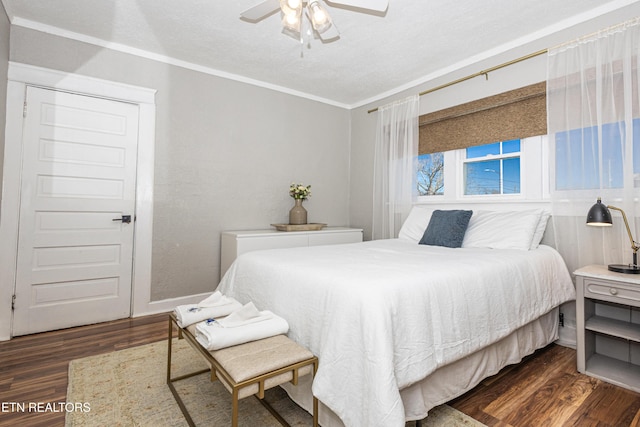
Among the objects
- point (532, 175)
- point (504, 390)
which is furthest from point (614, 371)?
point (532, 175)

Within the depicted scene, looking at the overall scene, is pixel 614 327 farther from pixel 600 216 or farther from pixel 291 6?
pixel 291 6

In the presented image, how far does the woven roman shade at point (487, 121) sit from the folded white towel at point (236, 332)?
2.58 metres

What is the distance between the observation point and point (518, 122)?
2.80 metres

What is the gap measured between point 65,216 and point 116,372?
1.54m

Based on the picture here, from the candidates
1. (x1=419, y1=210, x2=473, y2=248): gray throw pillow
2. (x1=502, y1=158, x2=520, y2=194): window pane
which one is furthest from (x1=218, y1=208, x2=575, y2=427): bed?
(x1=502, y1=158, x2=520, y2=194): window pane

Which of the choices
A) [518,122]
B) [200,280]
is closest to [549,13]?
[518,122]

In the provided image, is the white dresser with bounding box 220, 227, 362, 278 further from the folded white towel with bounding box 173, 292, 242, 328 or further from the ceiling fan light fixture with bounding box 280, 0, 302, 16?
the ceiling fan light fixture with bounding box 280, 0, 302, 16

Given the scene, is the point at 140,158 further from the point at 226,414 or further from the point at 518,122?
the point at 518,122

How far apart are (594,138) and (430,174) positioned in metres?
1.52

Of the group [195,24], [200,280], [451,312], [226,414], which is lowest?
[226,414]

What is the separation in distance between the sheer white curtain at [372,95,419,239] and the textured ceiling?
0.47 metres

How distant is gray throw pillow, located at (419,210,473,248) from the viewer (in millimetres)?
2656

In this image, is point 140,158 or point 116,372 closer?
point 116,372

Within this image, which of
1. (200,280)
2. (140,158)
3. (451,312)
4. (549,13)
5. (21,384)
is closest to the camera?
(451,312)
